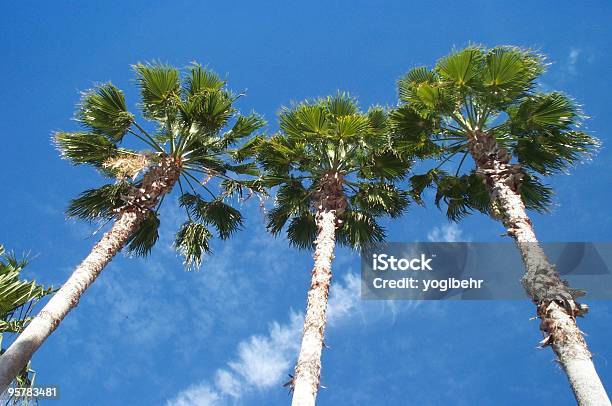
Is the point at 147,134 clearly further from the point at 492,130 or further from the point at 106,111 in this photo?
the point at 492,130

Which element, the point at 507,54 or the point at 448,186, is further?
the point at 448,186

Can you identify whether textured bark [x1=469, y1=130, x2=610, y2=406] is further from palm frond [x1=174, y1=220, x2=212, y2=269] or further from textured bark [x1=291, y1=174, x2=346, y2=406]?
palm frond [x1=174, y1=220, x2=212, y2=269]

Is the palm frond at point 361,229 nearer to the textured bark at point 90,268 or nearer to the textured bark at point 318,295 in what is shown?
the textured bark at point 318,295

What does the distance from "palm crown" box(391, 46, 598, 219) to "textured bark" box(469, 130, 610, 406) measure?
42 centimetres

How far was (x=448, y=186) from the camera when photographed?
11711mm

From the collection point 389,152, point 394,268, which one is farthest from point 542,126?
point 394,268

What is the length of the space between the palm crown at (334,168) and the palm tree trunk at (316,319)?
2.12ft

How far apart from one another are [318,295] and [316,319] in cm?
53

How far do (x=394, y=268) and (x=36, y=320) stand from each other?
648cm

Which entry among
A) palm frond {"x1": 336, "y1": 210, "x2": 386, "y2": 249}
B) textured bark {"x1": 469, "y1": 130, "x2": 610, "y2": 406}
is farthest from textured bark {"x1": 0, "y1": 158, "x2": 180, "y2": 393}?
textured bark {"x1": 469, "y1": 130, "x2": 610, "y2": 406}

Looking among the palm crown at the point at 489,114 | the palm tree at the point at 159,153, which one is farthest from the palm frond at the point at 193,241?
the palm crown at the point at 489,114

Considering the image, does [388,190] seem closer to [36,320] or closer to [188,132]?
[188,132]

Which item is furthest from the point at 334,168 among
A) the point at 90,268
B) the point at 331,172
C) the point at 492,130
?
the point at 90,268

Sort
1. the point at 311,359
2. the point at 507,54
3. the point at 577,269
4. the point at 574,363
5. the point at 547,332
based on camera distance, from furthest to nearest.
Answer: the point at 577,269, the point at 507,54, the point at 311,359, the point at 547,332, the point at 574,363
